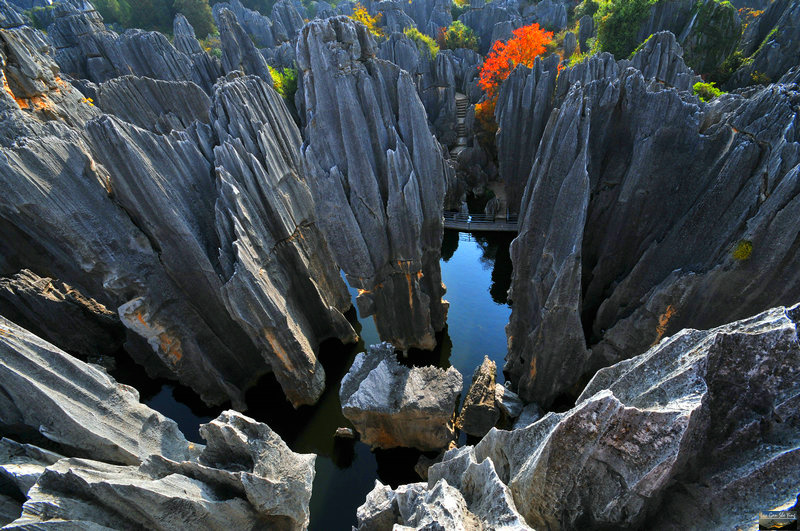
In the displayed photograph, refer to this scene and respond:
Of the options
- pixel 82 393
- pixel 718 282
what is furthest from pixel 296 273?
pixel 718 282

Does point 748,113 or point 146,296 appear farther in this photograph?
point 146,296

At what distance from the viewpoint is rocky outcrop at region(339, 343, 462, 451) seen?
9.90m

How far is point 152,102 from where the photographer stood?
64.4ft

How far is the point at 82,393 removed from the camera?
255 inches

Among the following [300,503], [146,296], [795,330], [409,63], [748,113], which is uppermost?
[409,63]

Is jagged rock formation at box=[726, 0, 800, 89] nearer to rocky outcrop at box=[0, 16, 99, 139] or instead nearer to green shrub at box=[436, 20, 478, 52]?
green shrub at box=[436, 20, 478, 52]

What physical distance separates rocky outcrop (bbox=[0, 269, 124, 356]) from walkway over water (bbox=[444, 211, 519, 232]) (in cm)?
1745

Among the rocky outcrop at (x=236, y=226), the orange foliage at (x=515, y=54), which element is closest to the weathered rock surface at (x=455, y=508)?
the rocky outcrop at (x=236, y=226)

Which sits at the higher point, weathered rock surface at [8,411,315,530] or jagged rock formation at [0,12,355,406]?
jagged rock formation at [0,12,355,406]

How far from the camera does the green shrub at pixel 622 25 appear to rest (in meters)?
26.9

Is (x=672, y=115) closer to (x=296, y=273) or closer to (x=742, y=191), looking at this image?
(x=742, y=191)

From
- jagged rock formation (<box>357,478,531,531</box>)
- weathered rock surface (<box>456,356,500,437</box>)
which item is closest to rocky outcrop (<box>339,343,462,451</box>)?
weathered rock surface (<box>456,356,500,437</box>)

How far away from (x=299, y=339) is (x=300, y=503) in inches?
255

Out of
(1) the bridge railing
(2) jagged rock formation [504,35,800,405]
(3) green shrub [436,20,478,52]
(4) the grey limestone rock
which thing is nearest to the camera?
(2) jagged rock formation [504,35,800,405]
